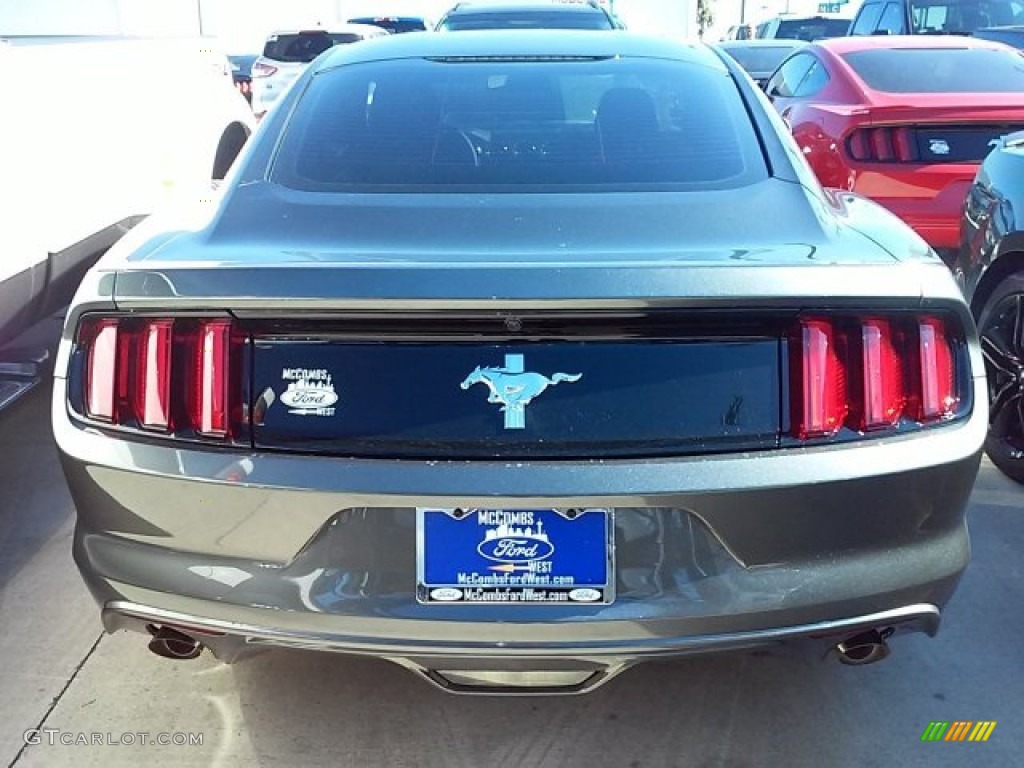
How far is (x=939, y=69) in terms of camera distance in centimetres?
712

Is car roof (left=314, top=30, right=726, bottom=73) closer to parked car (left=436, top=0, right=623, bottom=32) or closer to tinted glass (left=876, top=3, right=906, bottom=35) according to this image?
parked car (left=436, top=0, right=623, bottom=32)

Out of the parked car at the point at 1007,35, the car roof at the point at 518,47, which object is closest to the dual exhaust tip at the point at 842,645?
the car roof at the point at 518,47

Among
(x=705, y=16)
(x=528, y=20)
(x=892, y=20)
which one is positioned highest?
(x=528, y=20)

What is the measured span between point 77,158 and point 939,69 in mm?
5219

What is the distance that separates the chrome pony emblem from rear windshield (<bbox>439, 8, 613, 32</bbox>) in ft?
26.1

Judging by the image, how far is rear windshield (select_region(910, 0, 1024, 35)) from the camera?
12.0 metres

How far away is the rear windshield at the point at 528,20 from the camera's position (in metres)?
9.65

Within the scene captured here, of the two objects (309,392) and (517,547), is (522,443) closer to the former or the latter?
(517,547)

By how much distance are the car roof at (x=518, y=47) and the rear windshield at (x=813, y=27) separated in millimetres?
15561

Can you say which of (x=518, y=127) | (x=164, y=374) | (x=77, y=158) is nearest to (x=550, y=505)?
(x=164, y=374)

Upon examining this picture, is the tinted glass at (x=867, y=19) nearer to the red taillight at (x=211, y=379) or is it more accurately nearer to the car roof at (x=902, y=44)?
the car roof at (x=902, y=44)

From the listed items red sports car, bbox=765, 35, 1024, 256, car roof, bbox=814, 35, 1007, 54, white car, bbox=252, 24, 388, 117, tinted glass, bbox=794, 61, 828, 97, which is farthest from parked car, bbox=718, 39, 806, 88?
red sports car, bbox=765, 35, 1024, 256

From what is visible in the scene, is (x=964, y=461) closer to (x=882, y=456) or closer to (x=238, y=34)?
(x=882, y=456)

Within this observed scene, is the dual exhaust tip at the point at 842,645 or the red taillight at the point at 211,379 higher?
the red taillight at the point at 211,379
